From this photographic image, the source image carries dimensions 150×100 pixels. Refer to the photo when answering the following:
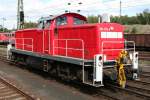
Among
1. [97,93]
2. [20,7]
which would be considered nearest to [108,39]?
[97,93]

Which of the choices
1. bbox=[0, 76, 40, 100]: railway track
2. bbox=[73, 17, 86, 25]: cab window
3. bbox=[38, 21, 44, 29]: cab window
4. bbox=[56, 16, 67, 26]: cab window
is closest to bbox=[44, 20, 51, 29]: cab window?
bbox=[38, 21, 44, 29]: cab window

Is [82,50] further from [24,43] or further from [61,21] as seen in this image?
[24,43]

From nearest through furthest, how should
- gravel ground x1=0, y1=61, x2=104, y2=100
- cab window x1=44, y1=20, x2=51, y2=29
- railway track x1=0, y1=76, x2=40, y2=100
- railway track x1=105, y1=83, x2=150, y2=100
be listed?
railway track x1=105, y1=83, x2=150, y2=100 < railway track x1=0, y1=76, x2=40, y2=100 < gravel ground x1=0, y1=61, x2=104, y2=100 < cab window x1=44, y1=20, x2=51, y2=29

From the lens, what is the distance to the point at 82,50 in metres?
12.3

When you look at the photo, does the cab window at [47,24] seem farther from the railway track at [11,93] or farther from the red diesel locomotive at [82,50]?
the railway track at [11,93]

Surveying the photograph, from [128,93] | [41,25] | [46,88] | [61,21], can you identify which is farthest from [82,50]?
[41,25]

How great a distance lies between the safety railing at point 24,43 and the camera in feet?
58.4

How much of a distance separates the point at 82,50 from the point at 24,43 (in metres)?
7.51

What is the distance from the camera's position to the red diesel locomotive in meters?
11.5

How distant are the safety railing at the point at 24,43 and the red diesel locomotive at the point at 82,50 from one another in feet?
4.83

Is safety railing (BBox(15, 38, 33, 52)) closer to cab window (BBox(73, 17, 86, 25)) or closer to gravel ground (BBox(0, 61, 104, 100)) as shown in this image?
gravel ground (BBox(0, 61, 104, 100))

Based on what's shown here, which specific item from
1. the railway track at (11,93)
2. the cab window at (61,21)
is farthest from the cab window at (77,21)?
the railway track at (11,93)

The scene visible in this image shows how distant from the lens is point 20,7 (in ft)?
107

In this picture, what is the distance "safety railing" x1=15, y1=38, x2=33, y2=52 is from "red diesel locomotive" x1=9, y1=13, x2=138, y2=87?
1.47 meters
